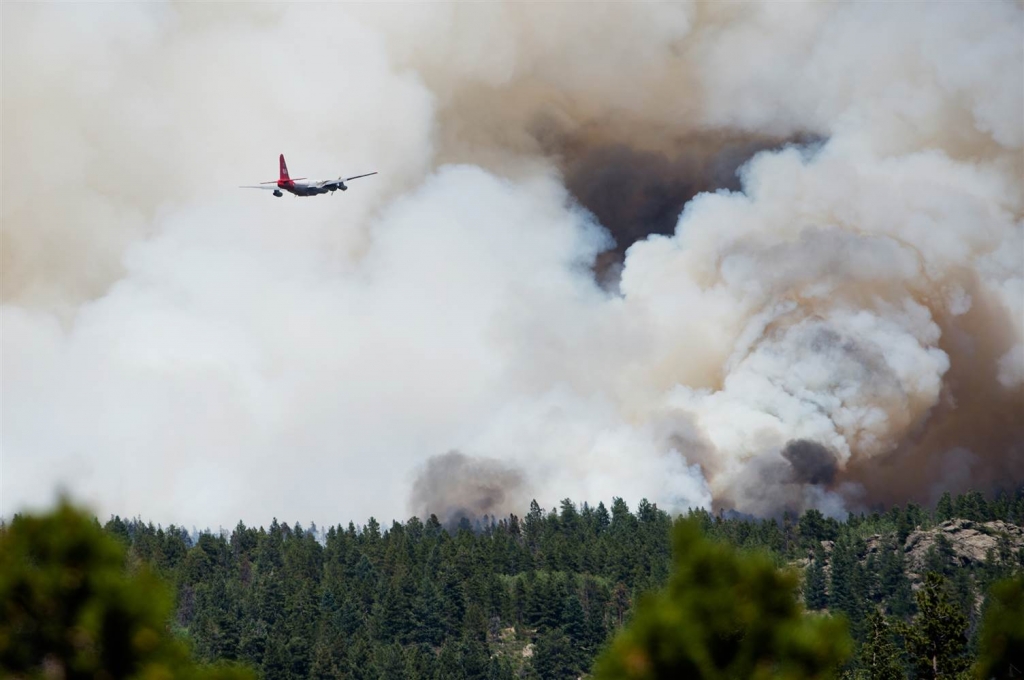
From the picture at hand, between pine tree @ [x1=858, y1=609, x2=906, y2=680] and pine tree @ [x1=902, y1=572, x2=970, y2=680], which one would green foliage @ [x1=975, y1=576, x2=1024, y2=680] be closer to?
pine tree @ [x1=902, y1=572, x2=970, y2=680]

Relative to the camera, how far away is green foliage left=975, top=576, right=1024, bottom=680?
29781 millimetres

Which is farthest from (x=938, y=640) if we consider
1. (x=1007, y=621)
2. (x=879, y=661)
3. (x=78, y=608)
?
(x=78, y=608)

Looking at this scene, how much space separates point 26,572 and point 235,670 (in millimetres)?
5149

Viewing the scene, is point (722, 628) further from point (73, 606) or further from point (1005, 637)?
point (73, 606)

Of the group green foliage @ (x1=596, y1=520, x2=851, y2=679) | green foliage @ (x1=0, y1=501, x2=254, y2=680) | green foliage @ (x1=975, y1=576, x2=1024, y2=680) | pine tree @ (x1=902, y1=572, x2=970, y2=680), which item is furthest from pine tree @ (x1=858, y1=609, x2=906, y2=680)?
green foliage @ (x1=0, y1=501, x2=254, y2=680)

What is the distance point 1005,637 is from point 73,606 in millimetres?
22191

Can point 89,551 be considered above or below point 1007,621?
above

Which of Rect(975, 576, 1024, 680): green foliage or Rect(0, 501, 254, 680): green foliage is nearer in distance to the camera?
Rect(0, 501, 254, 680): green foliage

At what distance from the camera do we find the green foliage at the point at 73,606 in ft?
77.9

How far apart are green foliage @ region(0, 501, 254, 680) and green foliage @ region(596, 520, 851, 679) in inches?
387

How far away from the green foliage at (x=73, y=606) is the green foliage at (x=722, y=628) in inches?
387

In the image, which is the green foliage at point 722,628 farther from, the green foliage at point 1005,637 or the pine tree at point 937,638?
the pine tree at point 937,638

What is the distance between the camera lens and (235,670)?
2647cm

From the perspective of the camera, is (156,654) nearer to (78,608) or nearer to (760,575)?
(78,608)
